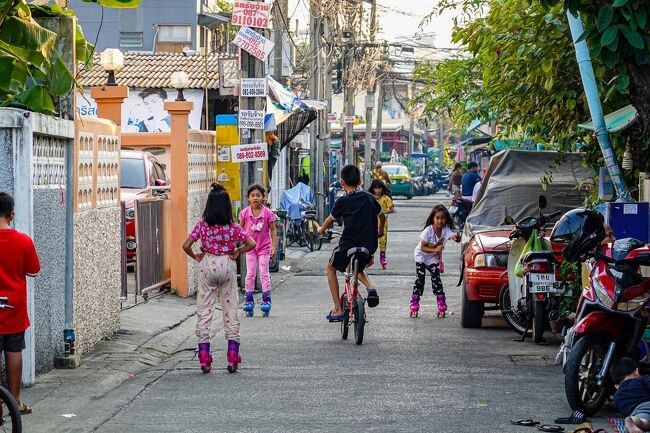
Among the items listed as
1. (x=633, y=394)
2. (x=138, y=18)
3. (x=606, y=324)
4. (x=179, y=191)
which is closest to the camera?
(x=633, y=394)

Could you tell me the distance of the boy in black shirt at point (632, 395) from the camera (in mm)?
6793

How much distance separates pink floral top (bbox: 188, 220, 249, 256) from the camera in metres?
11.5

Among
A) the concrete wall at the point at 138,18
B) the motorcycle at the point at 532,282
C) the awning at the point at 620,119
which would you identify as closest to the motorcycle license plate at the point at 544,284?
the motorcycle at the point at 532,282

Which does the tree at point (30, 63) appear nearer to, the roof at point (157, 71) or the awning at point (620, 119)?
the awning at point (620, 119)

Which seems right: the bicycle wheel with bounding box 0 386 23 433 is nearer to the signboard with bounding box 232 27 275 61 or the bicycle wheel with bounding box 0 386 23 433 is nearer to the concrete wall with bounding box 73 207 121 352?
the concrete wall with bounding box 73 207 121 352

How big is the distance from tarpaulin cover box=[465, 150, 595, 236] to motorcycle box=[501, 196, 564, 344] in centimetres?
236

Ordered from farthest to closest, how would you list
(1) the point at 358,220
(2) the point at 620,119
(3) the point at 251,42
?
(3) the point at 251,42 → (1) the point at 358,220 → (2) the point at 620,119

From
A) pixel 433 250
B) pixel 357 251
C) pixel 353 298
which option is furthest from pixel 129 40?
pixel 353 298

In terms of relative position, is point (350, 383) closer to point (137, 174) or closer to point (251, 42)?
point (251, 42)

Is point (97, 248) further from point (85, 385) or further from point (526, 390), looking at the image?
point (526, 390)

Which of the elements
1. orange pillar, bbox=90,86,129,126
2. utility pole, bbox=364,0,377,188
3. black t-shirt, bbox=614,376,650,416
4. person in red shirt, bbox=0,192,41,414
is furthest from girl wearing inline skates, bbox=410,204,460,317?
utility pole, bbox=364,0,377,188

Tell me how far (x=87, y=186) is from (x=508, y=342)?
5012mm

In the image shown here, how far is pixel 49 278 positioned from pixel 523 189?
303 inches

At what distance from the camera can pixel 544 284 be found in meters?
12.5
